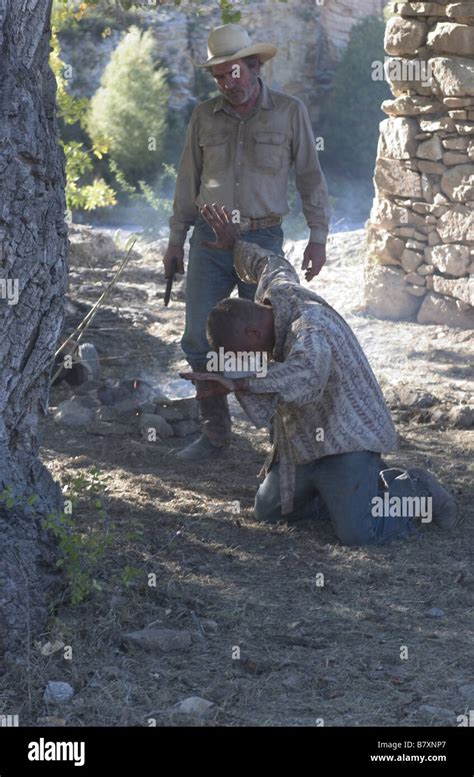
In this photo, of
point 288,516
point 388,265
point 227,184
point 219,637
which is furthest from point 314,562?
point 388,265

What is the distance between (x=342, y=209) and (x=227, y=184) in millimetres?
9359

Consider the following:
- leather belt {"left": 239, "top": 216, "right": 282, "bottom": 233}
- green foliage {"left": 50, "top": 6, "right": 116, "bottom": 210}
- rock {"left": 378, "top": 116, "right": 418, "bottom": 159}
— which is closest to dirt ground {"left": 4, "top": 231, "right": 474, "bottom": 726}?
leather belt {"left": 239, "top": 216, "right": 282, "bottom": 233}

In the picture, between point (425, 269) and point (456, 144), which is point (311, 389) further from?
point (425, 269)

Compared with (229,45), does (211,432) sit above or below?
below

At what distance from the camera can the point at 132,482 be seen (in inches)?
195

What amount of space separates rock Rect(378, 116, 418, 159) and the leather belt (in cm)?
283

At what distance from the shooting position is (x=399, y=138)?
7812 mm

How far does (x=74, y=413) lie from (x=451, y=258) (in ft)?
10.4

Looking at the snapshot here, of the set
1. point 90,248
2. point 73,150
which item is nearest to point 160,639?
point 73,150

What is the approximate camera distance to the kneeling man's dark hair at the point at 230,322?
393 cm

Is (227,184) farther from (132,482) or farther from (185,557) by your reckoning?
(185,557)

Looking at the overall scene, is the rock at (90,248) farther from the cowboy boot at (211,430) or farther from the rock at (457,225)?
the cowboy boot at (211,430)

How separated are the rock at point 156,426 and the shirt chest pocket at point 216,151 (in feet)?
4.48

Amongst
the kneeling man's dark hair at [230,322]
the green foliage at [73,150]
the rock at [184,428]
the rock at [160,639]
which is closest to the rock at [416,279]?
the green foliage at [73,150]
